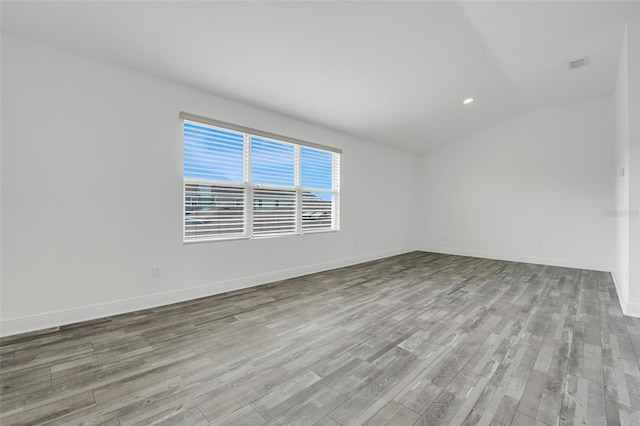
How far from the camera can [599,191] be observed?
5.03 meters

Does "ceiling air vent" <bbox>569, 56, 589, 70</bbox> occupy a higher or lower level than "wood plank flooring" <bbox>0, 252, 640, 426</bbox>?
higher

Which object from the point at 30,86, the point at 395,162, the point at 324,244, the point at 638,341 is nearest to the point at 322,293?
the point at 324,244

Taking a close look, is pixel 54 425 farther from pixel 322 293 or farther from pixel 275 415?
pixel 322 293

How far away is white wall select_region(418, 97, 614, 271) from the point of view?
507cm

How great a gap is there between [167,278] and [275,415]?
228 centimetres

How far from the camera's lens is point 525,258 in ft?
19.0

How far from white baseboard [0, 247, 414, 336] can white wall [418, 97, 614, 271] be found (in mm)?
4347

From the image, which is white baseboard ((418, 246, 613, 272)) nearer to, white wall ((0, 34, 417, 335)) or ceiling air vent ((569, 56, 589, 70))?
ceiling air vent ((569, 56, 589, 70))

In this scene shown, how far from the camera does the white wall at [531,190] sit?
16.6 feet

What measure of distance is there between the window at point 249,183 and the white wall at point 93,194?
0.51 ft

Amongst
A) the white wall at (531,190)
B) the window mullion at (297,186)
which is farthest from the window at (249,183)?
the white wall at (531,190)

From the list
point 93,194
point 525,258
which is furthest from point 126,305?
point 525,258

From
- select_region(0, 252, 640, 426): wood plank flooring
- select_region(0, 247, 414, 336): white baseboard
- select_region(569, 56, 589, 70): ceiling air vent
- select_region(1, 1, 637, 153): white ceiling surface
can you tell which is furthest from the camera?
select_region(569, 56, 589, 70): ceiling air vent

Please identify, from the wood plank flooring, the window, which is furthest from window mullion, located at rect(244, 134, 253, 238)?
the wood plank flooring
